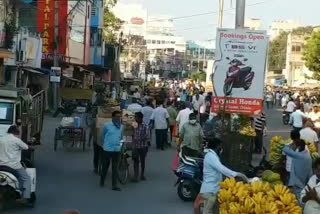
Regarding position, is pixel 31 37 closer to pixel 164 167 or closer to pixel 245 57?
pixel 164 167

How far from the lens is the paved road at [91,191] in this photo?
1212 centimetres

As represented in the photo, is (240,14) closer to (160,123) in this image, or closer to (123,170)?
(123,170)

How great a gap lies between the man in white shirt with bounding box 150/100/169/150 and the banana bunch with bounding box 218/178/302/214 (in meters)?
14.9

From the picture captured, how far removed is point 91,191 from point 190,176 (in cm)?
217

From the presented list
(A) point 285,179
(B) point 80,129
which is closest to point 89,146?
(B) point 80,129

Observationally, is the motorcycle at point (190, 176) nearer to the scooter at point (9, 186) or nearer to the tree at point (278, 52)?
the scooter at point (9, 186)

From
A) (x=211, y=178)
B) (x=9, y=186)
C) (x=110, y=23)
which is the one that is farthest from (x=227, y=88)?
(x=110, y=23)

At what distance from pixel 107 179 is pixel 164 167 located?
108 inches

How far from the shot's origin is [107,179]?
611 inches

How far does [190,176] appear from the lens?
42.4 ft

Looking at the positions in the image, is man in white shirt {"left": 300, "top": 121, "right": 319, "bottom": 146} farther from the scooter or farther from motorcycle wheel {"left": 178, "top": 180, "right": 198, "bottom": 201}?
the scooter

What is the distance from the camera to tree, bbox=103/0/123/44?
7075 centimetres

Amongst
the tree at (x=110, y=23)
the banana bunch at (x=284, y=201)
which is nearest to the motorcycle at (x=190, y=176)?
the banana bunch at (x=284, y=201)

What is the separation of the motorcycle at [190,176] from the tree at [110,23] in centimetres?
5700
